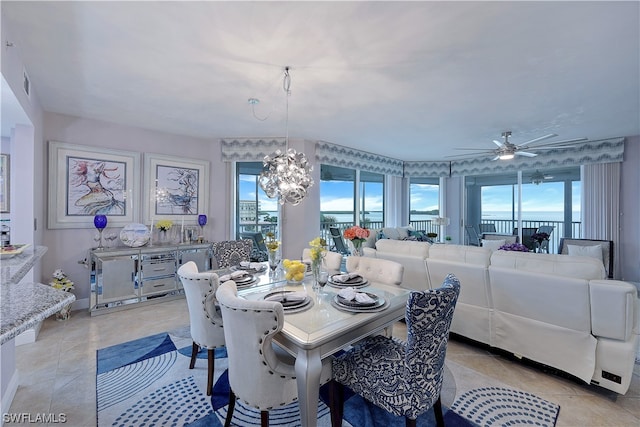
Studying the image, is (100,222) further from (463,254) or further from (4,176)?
(463,254)

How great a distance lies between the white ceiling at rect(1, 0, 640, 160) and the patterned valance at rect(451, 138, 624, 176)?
127cm

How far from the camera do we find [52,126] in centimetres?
360

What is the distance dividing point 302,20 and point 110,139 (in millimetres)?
3578

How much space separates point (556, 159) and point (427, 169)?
251 centimetres

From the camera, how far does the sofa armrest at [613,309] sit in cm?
190

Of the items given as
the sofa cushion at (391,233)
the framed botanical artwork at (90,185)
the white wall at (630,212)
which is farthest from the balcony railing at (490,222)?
the framed botanical artwork at (90,185)

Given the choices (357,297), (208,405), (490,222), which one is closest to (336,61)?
(357,297)

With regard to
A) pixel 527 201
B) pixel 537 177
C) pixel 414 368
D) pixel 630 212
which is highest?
pixel 537 177

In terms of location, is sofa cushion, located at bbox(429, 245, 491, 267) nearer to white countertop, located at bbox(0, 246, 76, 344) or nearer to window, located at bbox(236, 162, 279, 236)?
white countertop, located at bbox(0, 246, 76, 344)

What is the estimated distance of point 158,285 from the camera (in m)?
3.99

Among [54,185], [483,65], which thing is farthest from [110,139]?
[483,65]

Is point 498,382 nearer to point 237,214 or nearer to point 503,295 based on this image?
point 503,295

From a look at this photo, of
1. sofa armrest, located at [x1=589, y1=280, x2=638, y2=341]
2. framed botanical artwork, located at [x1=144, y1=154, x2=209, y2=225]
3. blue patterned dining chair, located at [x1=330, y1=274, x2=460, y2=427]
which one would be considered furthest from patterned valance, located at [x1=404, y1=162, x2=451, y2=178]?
blue patterned dining chair, located at [x1=330, y1=274, x2=460, y2=427]

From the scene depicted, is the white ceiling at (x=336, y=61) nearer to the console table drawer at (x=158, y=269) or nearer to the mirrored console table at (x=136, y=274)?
the mirrored console table at (x=136, y=274)
